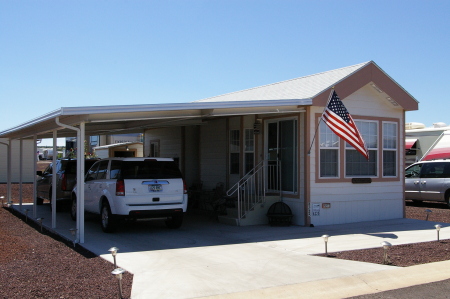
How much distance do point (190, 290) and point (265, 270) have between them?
156 centimetres

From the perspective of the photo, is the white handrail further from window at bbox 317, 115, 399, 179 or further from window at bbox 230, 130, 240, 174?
window at bbox 317, 115, 399, 179

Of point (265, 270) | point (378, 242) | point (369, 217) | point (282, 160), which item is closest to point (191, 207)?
point (282, 160)

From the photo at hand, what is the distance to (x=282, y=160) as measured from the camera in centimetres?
1292

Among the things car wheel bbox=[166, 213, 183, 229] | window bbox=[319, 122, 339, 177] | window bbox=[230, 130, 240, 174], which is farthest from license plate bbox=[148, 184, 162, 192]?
window bbox=[230, 130, 240, 174]

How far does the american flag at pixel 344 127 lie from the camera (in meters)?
10.8

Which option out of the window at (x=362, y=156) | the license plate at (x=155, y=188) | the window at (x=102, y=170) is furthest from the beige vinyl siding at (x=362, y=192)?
the window at (x=102, y=170)

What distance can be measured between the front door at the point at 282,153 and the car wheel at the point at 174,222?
2.90 metres

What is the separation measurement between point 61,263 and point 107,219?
296cm

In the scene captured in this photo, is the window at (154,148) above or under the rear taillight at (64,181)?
above

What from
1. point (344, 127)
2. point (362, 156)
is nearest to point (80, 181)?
point (344, 127)

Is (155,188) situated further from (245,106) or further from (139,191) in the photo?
(245,106)

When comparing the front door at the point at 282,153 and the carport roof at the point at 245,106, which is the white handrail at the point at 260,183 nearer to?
the front door at the point at 282,153

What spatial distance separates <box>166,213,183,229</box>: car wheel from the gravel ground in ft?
8.46

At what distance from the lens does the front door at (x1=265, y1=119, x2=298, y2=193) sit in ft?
40.9
